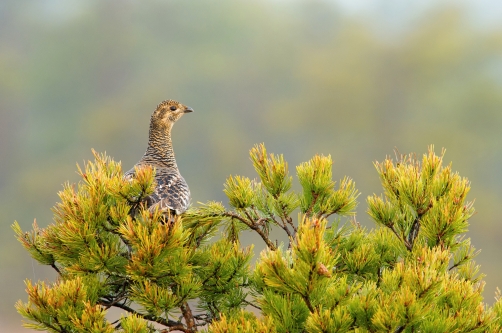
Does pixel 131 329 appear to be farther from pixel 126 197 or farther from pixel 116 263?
pixel 126 197

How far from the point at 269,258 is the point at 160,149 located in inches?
86.1

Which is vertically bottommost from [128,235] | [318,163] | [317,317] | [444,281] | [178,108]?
[317,317]

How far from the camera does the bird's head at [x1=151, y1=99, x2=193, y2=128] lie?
376 centimetres

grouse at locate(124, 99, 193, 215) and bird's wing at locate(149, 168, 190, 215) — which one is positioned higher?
grouse at locate(124, 99, 193, 215)

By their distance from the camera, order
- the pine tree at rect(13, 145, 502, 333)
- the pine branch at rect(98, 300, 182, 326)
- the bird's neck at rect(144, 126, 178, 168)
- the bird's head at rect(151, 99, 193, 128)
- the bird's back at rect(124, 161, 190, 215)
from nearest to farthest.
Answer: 1. the pine tree at rect(13, 145, 502, 333)
2. the pine branch at rect(98, 300, 182, 326)
3. the bird's back at rect(124, 161, 190, 215)
4. the bird's neck at rect(144, 126, 178, 168)
5. the bird's head at rect(151, 99, 193, 128)

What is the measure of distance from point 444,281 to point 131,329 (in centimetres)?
80

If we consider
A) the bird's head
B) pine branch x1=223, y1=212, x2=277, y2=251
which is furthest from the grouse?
pine branch x1=223, y1=212, x2=277, y2=251

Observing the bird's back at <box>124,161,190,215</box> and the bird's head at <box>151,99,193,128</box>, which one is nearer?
the bird's back at <box>124,161,190,215</box>

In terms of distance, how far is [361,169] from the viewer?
1831 centimetres

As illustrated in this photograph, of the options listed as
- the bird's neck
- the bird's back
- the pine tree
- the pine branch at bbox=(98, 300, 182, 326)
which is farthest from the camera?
the bird's neck

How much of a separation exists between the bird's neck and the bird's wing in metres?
0.59

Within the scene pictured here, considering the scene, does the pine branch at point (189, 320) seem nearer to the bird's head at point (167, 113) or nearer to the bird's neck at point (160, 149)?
the bird's neck at point (160, 149)

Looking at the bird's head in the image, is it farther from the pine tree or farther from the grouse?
the pine tree

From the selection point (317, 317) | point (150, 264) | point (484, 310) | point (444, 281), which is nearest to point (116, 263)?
point (150, 264)
